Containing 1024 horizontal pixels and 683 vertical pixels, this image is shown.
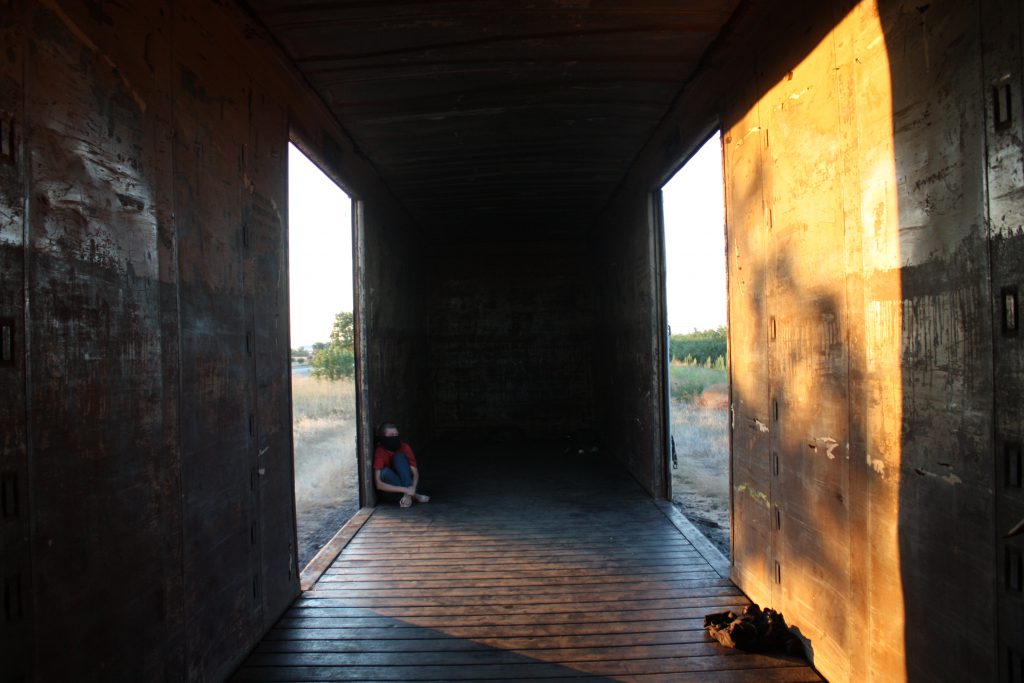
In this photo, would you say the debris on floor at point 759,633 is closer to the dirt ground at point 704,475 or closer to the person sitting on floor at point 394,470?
the dirt ground at point 704,475

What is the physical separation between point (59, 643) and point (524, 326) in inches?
286

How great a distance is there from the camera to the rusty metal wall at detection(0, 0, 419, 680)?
4.62ft

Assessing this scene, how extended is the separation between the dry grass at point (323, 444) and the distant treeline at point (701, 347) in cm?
1594

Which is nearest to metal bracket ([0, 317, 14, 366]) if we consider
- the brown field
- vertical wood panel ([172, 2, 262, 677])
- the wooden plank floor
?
vertical wood panel ([172, 2, 262, 677])

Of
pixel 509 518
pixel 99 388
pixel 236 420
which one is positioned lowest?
pixel 509 518

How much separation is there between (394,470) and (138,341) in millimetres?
3464

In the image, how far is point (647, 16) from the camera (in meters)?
2.74

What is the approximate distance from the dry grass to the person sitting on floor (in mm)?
1142

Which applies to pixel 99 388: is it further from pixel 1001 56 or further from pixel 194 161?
pixel 1001 56

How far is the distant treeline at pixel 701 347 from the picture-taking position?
26.0m

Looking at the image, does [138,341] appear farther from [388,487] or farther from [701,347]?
[701,347]

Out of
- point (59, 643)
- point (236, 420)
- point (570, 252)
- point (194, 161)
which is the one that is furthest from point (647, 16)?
point (570, 252)

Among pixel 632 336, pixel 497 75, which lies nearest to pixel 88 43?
pixel 497 75

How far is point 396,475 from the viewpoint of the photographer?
510 centimetres
